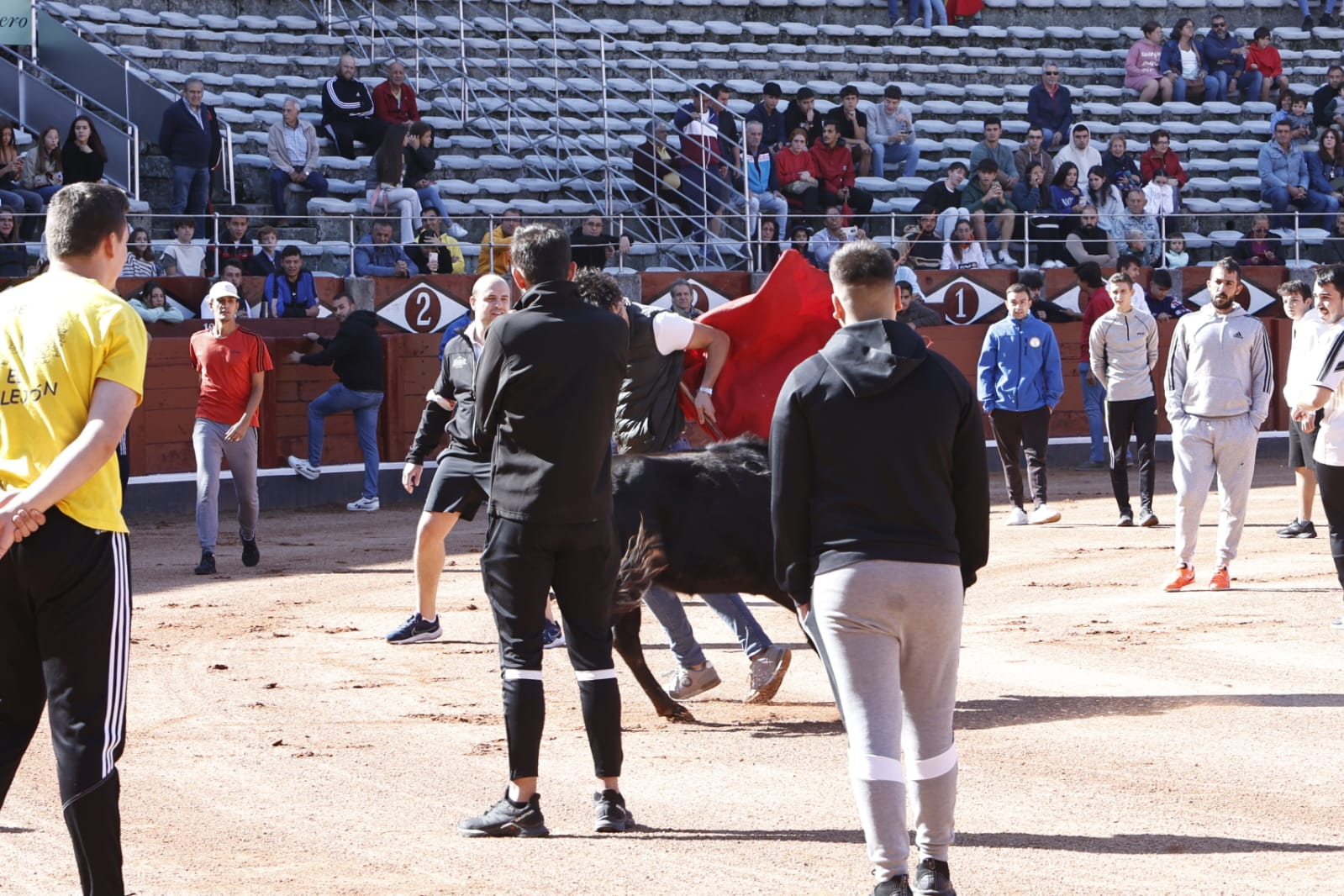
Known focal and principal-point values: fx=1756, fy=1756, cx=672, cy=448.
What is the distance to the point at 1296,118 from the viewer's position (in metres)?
22.9

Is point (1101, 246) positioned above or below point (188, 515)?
above

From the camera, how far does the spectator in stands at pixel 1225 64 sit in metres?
24.4

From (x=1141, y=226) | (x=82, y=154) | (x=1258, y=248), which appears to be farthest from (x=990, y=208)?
(x=82, y=154)

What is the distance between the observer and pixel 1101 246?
65.0 ft

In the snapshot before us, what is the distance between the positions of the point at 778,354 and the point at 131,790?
10.4 ft

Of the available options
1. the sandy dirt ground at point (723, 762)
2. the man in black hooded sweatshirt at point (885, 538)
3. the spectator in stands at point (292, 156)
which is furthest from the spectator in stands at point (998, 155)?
the man in black hooded sweatshirt at point (885, 538)

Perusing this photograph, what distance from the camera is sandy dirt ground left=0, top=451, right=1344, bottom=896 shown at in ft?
15.3

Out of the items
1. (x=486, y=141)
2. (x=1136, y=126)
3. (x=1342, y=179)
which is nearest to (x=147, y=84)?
(x=486, y=141)

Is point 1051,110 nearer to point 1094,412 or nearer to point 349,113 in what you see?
point 1094,412

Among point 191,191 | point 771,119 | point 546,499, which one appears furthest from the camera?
point 771,119

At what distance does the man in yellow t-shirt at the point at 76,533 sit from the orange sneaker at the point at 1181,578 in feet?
23.0

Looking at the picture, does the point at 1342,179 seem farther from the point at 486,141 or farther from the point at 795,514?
the point at 795,514

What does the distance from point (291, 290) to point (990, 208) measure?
8021 mm

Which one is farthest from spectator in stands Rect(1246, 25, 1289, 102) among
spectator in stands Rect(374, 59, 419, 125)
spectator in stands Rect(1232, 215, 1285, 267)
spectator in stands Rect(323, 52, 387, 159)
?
spectator in stands Rect(323, 52, 387, 159)
